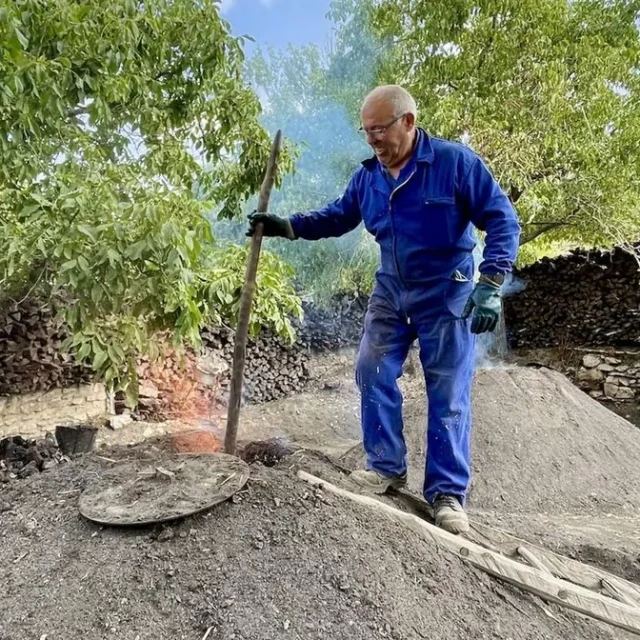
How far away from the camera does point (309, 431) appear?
6379 millimetres

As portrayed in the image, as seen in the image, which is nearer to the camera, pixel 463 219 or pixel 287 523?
pixel 287 523

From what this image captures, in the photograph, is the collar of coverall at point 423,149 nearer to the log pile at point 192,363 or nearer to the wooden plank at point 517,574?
the wooden plank at point 517,574

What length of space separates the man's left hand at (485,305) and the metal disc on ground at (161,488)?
1.03 m

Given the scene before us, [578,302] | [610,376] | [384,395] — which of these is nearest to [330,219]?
[384,395]

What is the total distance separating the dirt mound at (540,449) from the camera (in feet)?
12.8

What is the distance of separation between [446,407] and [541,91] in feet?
15.8

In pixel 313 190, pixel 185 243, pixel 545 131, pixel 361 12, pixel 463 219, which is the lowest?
pixel 185 243

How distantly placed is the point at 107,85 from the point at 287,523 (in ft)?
6.27

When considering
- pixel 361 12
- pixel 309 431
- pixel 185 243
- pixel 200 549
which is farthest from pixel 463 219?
pixel 361 12

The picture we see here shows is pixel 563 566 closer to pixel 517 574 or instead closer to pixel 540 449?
pixel 517 574

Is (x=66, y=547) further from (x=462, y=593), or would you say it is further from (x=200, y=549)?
(x=462, y=593)

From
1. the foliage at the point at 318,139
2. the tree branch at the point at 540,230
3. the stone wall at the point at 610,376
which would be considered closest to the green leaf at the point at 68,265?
the foliage at the point at 318,139

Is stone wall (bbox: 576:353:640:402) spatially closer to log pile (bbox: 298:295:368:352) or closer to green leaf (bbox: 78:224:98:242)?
log pile (bbox: 298:295:368:352)

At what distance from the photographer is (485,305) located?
85.1 inches
